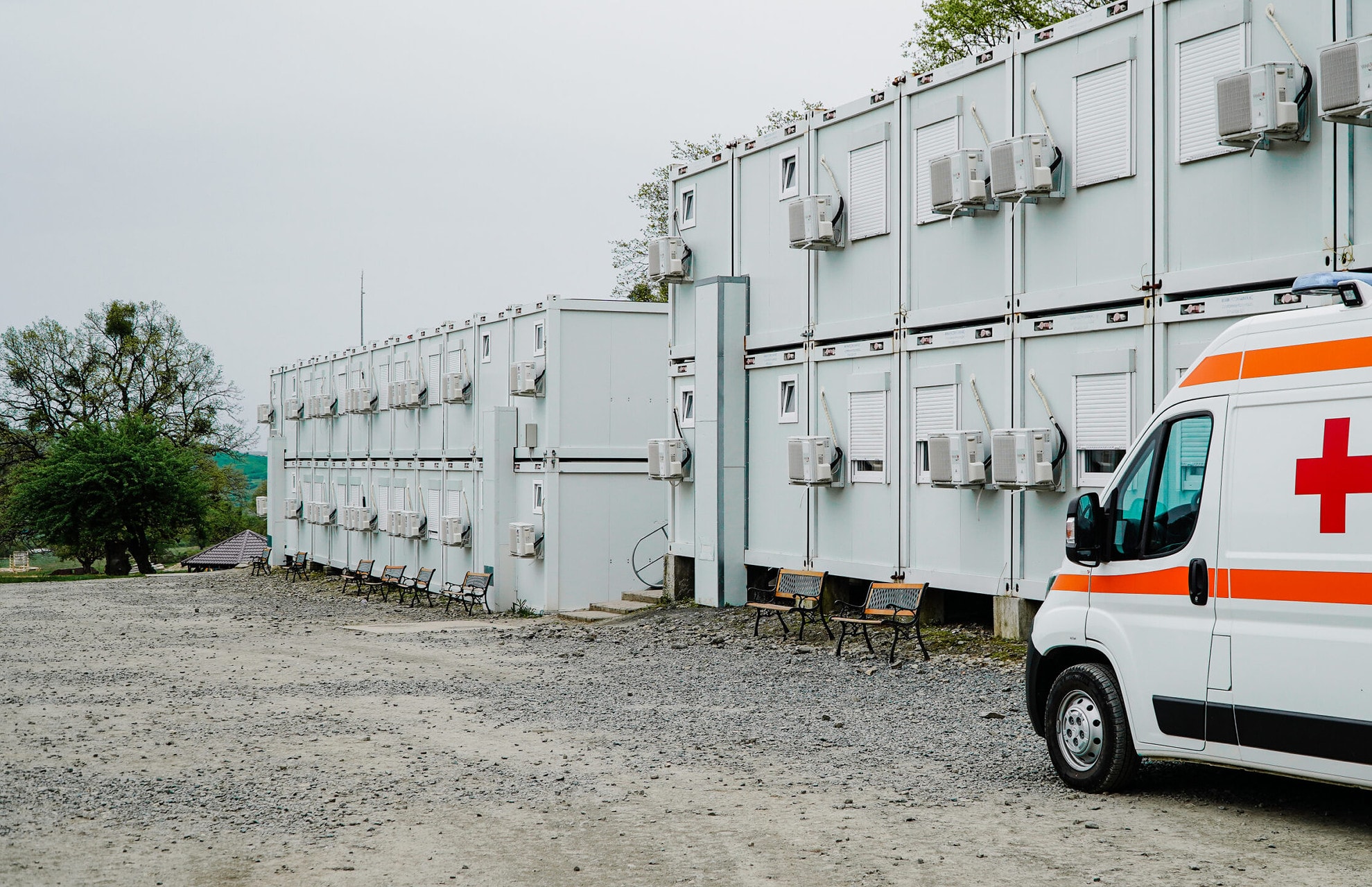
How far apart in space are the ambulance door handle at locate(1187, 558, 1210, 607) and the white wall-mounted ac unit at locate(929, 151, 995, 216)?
898cm

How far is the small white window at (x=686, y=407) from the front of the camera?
2250cm

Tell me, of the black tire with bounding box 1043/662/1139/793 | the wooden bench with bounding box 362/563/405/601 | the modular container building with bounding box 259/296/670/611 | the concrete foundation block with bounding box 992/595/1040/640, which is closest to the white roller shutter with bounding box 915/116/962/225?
the concrete foundation block with bounding box 992/595/1040/640

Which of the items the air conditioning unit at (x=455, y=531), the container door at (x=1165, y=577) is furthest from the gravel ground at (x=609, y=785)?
the air conditioning unit at (x=455, y=531)

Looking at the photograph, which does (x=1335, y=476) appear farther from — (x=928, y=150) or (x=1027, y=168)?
(x=928, y=150)

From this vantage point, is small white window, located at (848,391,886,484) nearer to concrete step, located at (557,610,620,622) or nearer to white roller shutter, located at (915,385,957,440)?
white roller shutter, located at (915,385,957,440)

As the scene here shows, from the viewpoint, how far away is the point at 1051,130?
1538cm

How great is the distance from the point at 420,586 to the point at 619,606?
9709 millimetres

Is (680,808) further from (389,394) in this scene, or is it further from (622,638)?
(389,394)

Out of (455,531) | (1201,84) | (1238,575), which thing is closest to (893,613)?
(1201,84)

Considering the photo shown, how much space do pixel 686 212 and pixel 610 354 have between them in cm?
396

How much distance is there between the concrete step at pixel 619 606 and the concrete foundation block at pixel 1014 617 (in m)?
8.41

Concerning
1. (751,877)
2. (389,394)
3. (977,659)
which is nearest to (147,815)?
(751,877)

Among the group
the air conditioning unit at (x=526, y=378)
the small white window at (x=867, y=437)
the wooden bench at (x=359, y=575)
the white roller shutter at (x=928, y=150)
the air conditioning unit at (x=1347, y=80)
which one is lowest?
the wooden bench at (x=359, y=575)

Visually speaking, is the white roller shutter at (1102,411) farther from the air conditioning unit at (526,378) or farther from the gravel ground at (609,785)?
the air conditioning unit at (526,378)
